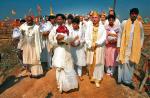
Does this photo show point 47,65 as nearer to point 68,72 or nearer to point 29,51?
point 29,51

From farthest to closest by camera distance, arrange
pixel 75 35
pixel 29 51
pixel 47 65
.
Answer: pixel 47 65, pixel 29 51, pixel 75 35

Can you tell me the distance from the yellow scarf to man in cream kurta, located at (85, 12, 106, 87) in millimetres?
672

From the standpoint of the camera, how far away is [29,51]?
1091 centimetres

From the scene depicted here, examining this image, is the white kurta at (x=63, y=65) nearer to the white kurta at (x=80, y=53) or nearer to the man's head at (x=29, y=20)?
the white kurta at (x=80, y=53)

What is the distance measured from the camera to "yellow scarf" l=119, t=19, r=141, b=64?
9711 mm

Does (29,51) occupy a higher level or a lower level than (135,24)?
lower

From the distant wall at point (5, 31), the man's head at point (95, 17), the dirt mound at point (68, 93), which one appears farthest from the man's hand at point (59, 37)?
the distant wall at point (5, 31)

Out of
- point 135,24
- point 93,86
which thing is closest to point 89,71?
point 93,86

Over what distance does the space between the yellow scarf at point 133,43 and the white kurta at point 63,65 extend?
6.15 ft

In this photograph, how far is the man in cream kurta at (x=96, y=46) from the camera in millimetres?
9742

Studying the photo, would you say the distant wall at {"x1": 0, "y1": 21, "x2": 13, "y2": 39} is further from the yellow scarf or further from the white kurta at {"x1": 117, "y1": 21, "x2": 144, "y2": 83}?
the yellow scarf

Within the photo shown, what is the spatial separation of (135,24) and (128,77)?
1.82m

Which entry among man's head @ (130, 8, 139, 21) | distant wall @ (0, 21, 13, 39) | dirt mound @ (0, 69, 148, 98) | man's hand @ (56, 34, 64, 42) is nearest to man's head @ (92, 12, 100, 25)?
man's head @ (130, 8, 139, 21)

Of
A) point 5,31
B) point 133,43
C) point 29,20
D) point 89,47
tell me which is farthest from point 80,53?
point 5,31
